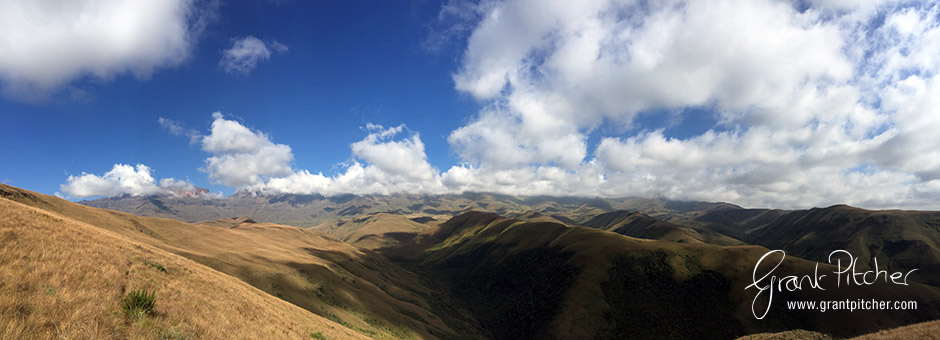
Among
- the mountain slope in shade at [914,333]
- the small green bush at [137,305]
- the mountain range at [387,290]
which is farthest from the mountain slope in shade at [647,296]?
the small green bush at [137,305]

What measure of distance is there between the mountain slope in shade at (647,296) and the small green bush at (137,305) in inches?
2986

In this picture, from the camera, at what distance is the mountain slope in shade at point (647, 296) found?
2520 inches

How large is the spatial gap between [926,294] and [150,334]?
128578 millimetres

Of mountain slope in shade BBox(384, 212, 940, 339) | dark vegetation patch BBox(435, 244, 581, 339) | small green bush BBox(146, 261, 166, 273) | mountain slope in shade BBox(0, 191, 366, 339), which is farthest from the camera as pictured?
dark vegetation patch BBox(435, 244, 581, 339)

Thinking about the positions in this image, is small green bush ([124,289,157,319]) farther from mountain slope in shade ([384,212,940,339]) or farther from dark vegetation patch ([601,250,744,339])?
dark vegetation patch ([601,250,744,339])

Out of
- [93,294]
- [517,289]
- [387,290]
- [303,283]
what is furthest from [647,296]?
[93,294]

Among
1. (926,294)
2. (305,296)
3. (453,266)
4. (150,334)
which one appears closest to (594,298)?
(305,296)

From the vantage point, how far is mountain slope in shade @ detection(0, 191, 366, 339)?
8.69 metres

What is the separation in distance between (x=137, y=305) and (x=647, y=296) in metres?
88.7

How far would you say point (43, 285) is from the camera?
10531 millimetres

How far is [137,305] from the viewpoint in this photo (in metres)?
11.5

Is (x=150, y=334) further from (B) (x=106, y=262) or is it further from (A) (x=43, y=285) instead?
(B) (x=106, y=262)

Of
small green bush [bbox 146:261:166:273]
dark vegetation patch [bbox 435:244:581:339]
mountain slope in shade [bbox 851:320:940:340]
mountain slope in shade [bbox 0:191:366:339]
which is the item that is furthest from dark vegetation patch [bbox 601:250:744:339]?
small green bush [bbox 146:261:166:273]

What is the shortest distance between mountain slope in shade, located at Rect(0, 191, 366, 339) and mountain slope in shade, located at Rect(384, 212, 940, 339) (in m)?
70.0
